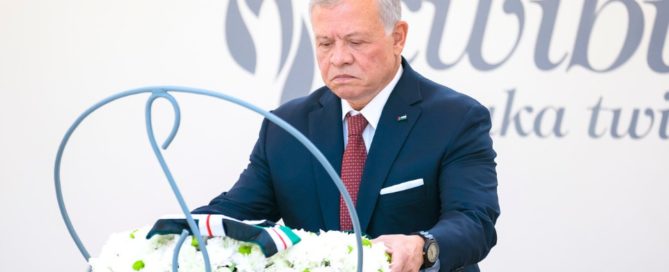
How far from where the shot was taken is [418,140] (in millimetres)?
2125

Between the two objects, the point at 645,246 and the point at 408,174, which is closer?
the point at 408,174

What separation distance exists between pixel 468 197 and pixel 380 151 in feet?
0.75

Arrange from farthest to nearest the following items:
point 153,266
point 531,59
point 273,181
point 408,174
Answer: point 531,59
point 273,181
point 408,174
point 153,266

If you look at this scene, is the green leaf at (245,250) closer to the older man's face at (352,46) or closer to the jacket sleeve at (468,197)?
the jacket sleeve at (468,197)

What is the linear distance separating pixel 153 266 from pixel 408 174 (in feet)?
2.34

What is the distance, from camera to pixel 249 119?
3.98 meters

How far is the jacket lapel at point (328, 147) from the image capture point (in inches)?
84.4

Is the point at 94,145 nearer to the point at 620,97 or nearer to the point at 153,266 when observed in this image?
the point at 620,97

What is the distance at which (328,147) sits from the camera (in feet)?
7.12

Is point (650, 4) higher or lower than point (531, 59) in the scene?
higher

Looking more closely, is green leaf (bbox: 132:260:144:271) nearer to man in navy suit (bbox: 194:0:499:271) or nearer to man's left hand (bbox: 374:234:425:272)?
man's left hand (bbox: 374:234:425:272)

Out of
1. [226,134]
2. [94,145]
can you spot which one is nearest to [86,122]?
[94,145]

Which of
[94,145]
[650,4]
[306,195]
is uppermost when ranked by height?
[650,4]

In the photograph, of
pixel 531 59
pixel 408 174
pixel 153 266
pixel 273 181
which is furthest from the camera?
pixel 531 59
